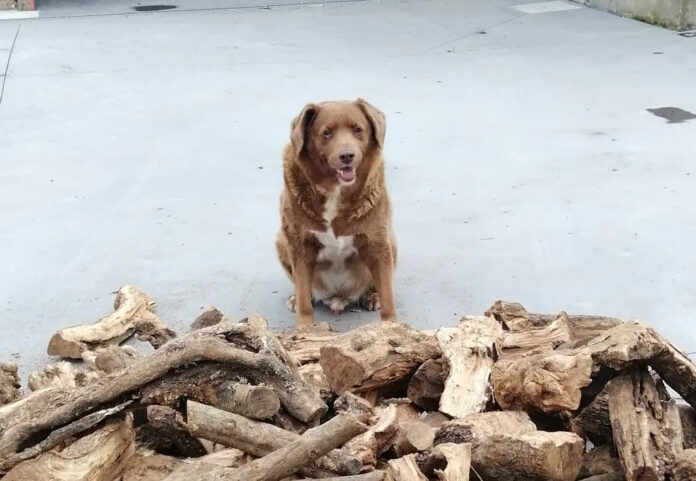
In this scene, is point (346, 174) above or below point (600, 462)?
above

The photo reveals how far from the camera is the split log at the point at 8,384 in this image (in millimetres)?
3027

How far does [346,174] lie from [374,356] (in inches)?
44.5

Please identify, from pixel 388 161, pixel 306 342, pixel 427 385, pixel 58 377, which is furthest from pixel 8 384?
pixel 388 161

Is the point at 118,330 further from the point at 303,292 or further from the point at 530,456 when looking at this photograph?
the point at 530,456

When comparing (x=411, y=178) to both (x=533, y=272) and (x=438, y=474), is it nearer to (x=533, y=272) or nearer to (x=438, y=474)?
(x=533, y=272)

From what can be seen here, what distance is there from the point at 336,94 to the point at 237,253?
3100mm

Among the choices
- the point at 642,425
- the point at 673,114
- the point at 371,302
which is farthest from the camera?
the point at 673,114

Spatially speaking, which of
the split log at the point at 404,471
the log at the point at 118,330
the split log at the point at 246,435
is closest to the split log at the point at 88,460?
the split log at the point at 246,435

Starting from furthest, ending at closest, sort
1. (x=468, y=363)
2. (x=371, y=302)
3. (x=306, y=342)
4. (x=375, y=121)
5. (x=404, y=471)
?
(x=371, y=302) → (x=375, y=121) → (x=306, y=342) → (x=468, y=363) → (x=404, y=471)

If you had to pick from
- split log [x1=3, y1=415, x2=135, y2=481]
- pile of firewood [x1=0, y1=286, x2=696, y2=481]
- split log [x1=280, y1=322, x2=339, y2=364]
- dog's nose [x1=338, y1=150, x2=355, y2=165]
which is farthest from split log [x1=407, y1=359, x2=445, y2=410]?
dog's nose [x1=338, y1=150, x2=355, y2=165]

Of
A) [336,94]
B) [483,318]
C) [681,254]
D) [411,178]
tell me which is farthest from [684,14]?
[483,318]

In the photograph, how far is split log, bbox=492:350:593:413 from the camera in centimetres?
271

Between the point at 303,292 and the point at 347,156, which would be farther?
the point at 303,292

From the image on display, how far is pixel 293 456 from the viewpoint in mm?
2344
